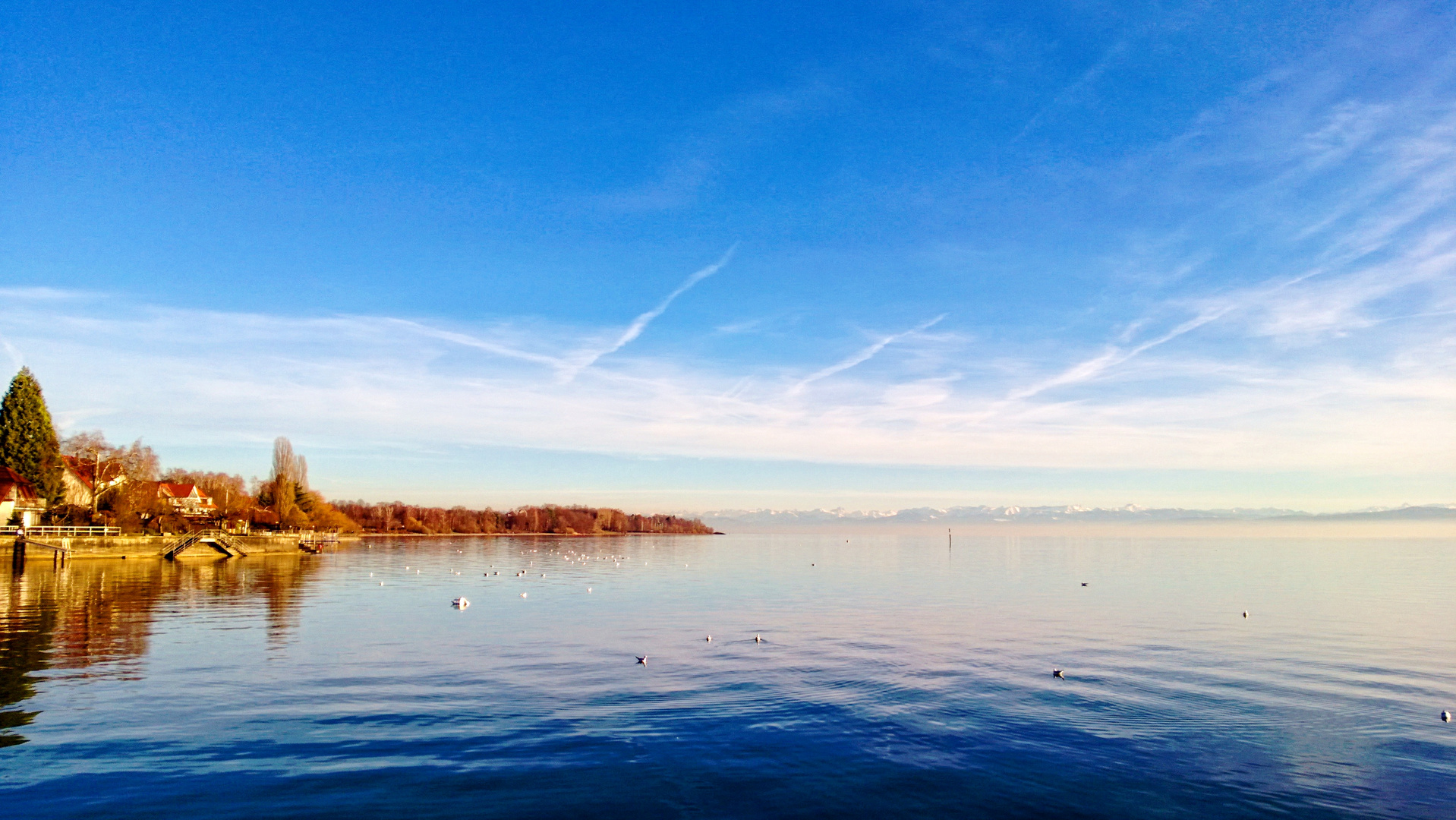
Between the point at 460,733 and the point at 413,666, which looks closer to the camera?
the point at 460,733

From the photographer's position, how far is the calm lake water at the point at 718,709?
15.2 meters

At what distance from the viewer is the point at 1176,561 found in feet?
338

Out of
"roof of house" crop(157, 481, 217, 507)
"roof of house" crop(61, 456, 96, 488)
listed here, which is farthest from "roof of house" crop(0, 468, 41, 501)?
"roof of house" crop(157, 481, 217, 507)

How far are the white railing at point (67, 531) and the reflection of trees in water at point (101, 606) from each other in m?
5.01

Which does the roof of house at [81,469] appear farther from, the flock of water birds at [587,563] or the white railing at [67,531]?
the flock of water birds at [587,563]

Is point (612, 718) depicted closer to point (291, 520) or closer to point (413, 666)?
point (413, 666)

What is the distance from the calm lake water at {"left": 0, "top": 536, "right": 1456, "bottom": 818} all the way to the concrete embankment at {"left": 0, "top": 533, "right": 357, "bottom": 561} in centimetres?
3401

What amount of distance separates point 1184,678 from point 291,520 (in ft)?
449

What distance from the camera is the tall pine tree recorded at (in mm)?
91438

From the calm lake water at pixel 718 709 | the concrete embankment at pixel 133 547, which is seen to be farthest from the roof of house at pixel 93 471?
the calm lake water at pixel 718 709

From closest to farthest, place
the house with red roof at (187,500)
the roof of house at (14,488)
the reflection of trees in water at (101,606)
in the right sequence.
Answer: the reflection of trees in water at (101,606) → the roof of house at (14,488) → the house with red roof at (187,500)

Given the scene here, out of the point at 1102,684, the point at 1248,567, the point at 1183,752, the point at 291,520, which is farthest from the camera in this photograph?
the point at 291,520

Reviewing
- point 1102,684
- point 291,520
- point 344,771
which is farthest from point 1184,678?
point 291,520

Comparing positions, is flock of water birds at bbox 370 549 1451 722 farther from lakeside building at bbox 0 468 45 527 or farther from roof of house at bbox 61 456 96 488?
roof of house at bbox 61 456 96 488
